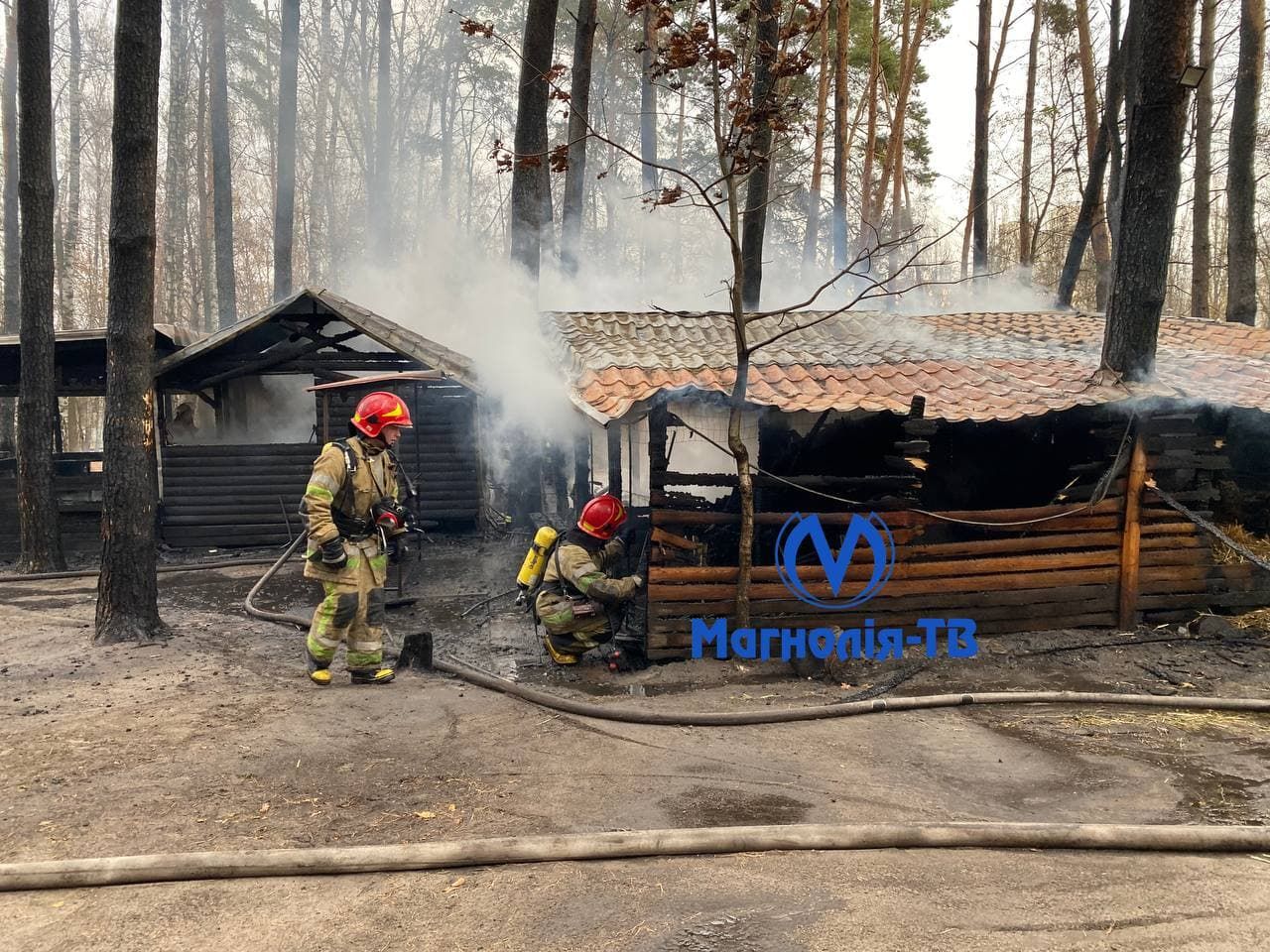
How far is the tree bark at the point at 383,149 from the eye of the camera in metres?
29.8

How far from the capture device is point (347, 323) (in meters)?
12.6

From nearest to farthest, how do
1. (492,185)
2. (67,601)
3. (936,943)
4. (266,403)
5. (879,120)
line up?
1. (936,943)
2. (67,601)
3. (266,403)
4. (879,120)
5. (492,185)

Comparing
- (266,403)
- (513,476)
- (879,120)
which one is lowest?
(513,476)

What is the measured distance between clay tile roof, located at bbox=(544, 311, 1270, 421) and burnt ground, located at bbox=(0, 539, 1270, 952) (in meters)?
2.24

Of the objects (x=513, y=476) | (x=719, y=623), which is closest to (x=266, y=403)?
(x=513, y=476)

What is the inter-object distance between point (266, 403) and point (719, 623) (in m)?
12.2

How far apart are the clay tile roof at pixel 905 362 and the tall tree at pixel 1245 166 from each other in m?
3.59

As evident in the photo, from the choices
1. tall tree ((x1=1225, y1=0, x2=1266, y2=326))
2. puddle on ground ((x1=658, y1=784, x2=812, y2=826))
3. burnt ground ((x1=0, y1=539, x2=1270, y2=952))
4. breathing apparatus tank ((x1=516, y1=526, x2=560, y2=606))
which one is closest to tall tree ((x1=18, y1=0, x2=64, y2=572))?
burnt ground ((x1=0, y1=539, x2=1270, y2=952))

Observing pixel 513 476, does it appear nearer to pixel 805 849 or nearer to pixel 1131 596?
pixel 1131 596

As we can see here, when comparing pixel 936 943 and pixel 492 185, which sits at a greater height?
pixel 492 185

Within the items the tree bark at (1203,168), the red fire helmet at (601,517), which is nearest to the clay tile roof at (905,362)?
the red fire helmet at (601,517)

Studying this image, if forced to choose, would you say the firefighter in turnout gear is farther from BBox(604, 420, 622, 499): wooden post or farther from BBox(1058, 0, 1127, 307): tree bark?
BBox(1058, 0, 1127, 307): tree bark

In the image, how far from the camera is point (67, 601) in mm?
9758

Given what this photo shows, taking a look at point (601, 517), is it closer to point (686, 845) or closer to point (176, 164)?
point (686, 845)
